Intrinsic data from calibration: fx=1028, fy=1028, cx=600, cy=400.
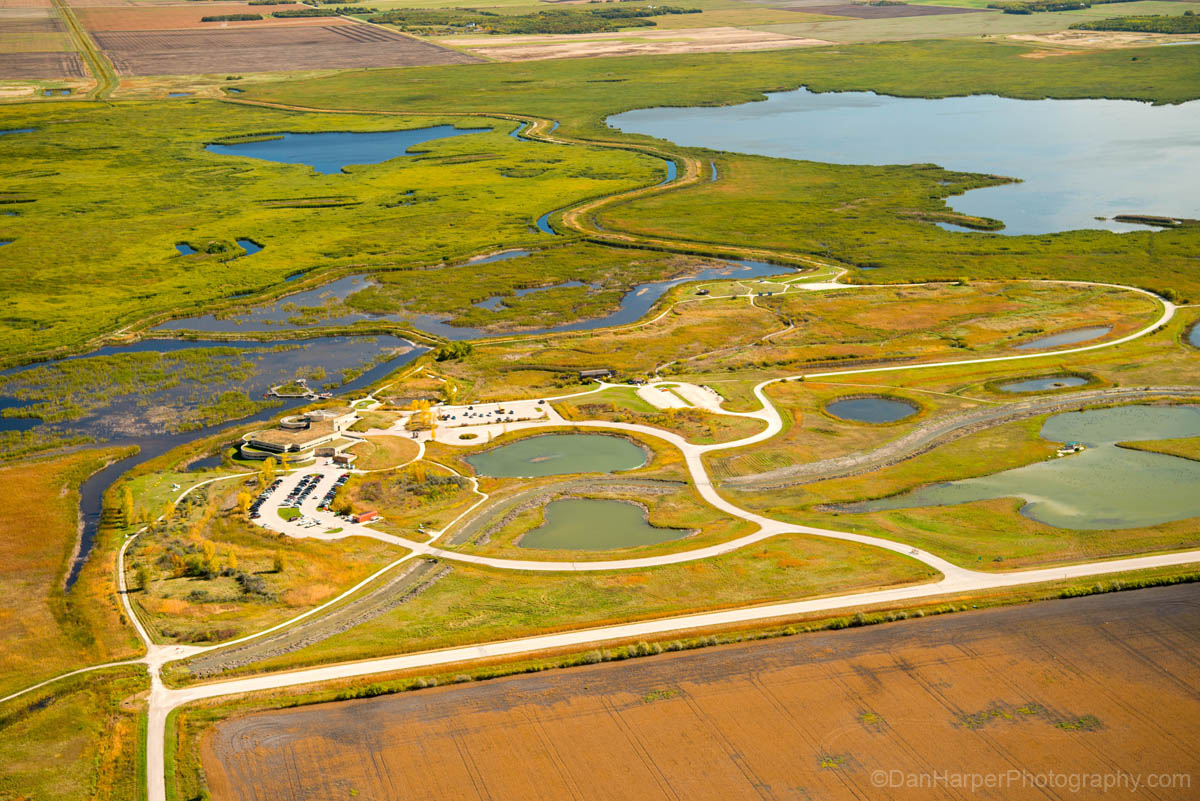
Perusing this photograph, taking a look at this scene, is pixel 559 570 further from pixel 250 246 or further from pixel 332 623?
pixel 250 246

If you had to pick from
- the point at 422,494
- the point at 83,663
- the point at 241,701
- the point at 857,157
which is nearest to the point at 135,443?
the point at 422,494

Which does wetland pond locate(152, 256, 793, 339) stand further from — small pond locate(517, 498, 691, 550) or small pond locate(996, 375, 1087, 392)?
small pond locate(517, 498, 691, 550)

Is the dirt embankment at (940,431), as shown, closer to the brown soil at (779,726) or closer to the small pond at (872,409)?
the small pond at (872,409)

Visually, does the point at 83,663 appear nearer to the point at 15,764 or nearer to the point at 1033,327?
the point at 15,764

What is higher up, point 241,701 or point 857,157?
point 857,157

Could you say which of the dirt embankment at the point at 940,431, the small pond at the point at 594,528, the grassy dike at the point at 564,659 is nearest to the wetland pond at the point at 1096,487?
the dirt embankment at the point at 940,431

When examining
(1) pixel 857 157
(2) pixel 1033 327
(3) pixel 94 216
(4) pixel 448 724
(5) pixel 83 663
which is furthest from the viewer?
(1) pixel 857 157
